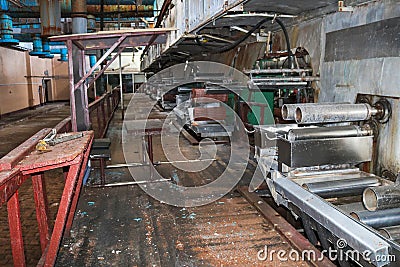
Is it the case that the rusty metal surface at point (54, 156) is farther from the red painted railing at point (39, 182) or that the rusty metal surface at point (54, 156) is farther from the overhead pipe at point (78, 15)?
the overhead pipe at point (78, 15)

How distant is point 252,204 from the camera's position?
3.30 m

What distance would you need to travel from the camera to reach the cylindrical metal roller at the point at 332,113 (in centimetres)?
209

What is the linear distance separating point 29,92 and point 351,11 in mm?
15872

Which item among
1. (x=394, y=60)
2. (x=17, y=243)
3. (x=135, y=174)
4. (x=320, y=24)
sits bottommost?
(x=135, y=174)

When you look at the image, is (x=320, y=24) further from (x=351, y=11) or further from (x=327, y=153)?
(x=327, y=153)

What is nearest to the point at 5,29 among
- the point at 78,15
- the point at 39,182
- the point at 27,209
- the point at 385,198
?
the point at 78,15

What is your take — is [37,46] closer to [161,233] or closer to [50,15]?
[50,15]

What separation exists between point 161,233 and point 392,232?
5.93 ft

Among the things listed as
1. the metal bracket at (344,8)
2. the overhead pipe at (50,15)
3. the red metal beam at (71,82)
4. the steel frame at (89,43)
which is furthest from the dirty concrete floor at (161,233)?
the overhead pipe at (50,15)

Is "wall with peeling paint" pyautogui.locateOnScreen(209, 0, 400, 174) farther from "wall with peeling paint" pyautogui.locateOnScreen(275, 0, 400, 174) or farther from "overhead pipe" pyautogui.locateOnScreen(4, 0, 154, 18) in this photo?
"overhead pipe" pyautogui.locateOnScreen(4, 0, 154, 18)

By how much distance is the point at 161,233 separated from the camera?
2805 mm

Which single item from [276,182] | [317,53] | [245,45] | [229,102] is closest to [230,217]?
[276,182]

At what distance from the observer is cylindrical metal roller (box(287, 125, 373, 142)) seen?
2086 millimetres

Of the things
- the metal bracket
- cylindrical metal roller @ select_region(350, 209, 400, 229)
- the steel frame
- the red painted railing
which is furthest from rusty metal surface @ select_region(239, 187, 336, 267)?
the steel frame
